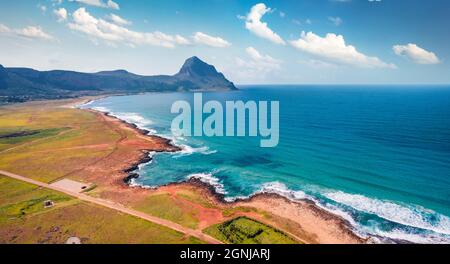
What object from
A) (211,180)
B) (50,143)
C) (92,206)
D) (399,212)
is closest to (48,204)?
(92,206)

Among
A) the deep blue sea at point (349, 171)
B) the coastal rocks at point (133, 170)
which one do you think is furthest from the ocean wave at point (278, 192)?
the coastal rocks at point (133, 170)

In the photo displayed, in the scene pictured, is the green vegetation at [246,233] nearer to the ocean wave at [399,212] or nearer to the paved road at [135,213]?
the paved road at [135,213]

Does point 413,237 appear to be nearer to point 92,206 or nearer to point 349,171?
point 349,171

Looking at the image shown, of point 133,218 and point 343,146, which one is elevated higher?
point 343,146

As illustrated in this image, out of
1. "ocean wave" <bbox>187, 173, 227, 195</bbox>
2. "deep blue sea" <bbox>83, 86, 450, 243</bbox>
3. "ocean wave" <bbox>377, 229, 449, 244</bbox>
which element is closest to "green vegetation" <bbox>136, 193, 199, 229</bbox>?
"deep blue sea" <bbox>83, 86, 450, 243</bbox>
